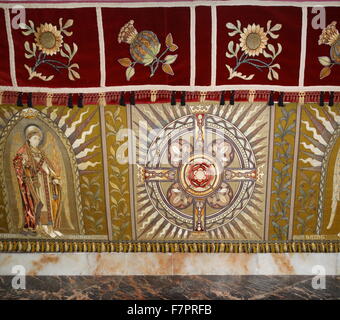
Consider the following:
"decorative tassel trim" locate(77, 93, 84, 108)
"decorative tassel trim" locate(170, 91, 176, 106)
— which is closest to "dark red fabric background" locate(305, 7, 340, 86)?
"decorative tassel trim" locate(170, 91, 176, 106)

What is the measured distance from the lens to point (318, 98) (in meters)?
2.67

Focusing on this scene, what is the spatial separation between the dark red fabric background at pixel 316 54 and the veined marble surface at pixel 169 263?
4.29 feet

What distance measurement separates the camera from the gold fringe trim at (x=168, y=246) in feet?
9.84

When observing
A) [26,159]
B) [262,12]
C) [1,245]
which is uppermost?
[262,12]

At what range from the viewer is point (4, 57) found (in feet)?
A: 8.64

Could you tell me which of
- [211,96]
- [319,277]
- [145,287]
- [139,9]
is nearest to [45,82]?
[139,9]

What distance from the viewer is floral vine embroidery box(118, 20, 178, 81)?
2574 millimetres

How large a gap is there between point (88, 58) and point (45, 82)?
343mm

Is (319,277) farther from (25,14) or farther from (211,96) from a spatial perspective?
(25,14)

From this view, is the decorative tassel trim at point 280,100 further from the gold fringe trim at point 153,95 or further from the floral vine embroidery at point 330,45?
the gold fringe trim at point 153,95

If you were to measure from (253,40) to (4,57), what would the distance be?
1.65 meters

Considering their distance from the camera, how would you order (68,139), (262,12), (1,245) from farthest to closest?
(1,245)
(68,139)
(262,12)

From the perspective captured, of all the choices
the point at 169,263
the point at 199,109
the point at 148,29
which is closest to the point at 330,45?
the point at 199,109

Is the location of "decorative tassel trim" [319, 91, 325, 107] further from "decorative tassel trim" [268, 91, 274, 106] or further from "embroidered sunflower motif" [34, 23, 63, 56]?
"embroidered sunflower motif" [34, 23, 63, 56]
